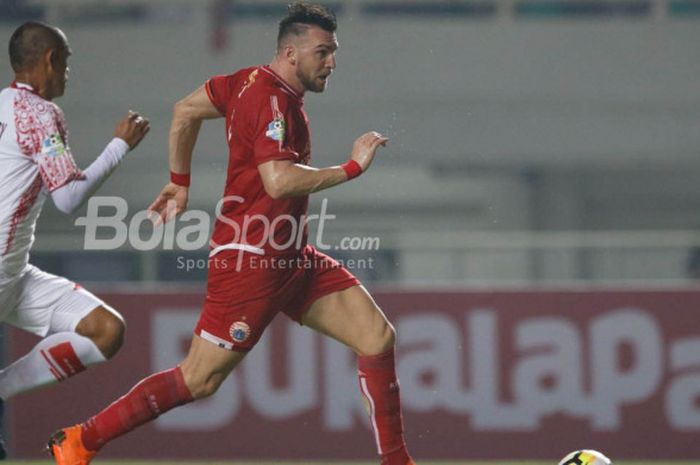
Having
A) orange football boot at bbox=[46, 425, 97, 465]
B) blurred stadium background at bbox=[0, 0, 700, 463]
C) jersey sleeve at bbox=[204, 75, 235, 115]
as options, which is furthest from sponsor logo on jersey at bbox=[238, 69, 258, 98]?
blurred stadium background at bbox=[0, 0, 700, 463]

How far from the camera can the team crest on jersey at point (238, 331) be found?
5242 mm

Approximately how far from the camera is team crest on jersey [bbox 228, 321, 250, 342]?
17.2 ft

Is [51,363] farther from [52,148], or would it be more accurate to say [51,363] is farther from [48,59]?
[48,59]

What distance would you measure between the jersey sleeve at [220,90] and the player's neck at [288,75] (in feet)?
0.69

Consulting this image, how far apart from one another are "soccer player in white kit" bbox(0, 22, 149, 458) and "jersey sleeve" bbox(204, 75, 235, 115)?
257 millimetres

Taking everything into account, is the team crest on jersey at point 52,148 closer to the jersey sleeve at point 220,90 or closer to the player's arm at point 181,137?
the player's arm at point 181,137

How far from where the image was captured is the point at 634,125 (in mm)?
13031

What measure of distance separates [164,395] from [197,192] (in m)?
6.37

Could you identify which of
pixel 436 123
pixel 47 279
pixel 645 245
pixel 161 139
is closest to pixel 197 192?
pixel 161 139

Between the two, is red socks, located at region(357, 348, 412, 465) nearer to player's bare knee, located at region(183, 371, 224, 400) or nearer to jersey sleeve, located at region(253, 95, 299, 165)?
player's bare knee, located at region(183, 371, 224, 400)

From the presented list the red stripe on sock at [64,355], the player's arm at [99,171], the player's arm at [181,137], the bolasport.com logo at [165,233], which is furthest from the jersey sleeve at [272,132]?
the bolasport.com logo at [165,233]

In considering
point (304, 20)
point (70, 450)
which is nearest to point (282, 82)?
point (304, 20)

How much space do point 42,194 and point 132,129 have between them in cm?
39

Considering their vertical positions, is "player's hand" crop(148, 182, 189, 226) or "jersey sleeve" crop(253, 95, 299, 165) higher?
"jersey sleeve" crop(253, 95, 299, 165)
